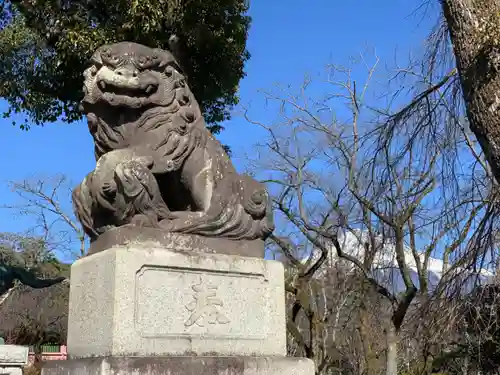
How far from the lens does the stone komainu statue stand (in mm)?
4090

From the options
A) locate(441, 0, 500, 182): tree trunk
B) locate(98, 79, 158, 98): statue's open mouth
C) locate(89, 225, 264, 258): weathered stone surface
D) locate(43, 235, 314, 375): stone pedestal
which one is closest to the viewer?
locate(43, 235, 314, 375): stone pedestal

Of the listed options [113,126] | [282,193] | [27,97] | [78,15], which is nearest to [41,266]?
[282,193]

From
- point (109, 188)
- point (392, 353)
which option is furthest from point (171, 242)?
point (392, 353)

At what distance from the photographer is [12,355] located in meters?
8.02

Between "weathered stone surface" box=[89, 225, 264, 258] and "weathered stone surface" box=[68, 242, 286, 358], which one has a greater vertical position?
"weathered stone surface" box=[89, 225, 264, 258]

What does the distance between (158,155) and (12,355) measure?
16.7 feet

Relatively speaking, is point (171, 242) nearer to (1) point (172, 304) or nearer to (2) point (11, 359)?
(1) point (172, 304)

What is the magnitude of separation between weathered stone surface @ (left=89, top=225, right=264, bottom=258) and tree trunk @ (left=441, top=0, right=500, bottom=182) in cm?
232

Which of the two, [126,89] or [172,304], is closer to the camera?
[172,304]

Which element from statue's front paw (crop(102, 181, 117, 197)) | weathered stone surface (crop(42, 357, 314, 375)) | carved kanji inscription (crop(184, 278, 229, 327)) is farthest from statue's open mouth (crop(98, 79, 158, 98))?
weathered stone surface (crop(42, 357, 314, 375))

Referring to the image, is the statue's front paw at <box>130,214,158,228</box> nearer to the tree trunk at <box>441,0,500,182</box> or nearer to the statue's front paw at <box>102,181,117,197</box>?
the statue's front paw at <box>102,181,117,197</box>

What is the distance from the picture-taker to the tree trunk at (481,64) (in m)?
5.33

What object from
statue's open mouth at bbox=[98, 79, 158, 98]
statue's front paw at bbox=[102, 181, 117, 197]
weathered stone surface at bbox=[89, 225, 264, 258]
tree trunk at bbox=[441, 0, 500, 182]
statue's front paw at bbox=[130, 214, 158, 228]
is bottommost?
weathered stone surface at bbox=[89, 225, 264, 258]

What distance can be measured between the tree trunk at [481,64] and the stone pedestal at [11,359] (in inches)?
242
